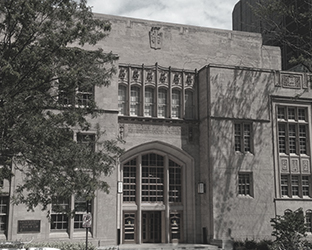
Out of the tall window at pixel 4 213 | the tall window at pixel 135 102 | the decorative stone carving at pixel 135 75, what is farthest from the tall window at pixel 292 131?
the tall window at pixel 4 213

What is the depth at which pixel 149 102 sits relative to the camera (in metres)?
30.9

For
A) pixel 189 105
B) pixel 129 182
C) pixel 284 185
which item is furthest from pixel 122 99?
pixel 284 185

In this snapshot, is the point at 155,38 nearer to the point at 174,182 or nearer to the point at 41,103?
the point at 174,182

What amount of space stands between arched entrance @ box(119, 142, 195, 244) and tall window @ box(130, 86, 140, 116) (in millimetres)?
2413

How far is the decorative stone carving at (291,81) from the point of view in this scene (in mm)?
32906

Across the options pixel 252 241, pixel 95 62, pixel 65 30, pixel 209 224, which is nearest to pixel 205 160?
pixel 209 224

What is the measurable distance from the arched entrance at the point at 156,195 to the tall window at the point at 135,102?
2413mm

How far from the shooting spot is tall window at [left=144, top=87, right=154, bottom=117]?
3069cm

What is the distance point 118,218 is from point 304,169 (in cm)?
1358

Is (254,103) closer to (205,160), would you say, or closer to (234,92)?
(234,92)

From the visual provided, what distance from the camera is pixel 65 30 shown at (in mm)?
18578

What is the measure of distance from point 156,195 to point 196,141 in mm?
4631

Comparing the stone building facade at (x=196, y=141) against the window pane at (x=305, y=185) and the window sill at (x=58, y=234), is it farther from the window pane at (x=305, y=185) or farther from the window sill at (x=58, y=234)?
the window sill at (x=58, y=234)

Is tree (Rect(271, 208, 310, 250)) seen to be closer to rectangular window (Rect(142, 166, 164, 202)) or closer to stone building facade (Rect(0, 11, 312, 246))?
stone building facade (Rect(0, 11, 312, 246))
